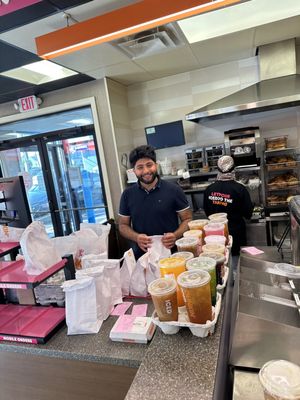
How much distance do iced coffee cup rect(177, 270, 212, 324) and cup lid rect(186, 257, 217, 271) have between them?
0.22 ft

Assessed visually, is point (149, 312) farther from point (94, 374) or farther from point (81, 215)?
point (81, 215)

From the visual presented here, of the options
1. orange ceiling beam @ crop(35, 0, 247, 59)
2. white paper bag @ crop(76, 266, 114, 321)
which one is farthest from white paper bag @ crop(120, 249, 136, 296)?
orange ceiling beam @ crop(35, 0, 247, 59)

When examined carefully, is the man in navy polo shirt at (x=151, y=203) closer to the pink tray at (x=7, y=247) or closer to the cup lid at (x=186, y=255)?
the pink tray at (x=7, y=247)

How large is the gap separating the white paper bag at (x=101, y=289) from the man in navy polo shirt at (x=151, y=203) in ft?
2.99

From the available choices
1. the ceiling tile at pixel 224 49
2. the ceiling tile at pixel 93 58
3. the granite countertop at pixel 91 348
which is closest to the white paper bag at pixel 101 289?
the granite countertop at pixel 91 348

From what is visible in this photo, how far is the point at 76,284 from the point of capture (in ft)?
4.03

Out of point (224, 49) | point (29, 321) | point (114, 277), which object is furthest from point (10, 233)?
point (224, 49)

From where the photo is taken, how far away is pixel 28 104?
4031 mm

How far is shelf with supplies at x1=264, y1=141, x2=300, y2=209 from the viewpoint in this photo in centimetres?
324

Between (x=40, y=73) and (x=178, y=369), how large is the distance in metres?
3.80

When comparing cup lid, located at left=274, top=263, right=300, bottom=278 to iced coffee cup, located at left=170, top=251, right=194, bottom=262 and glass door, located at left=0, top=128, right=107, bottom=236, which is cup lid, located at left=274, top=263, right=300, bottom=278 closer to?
iced coffee cup, located at left=170, top=251, right=194, bottom=262

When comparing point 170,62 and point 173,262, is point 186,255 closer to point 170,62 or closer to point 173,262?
point 173,262

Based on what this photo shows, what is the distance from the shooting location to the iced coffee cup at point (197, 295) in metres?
0.90

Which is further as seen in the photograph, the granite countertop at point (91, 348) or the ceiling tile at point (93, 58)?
the ceiling tile at point (93, 58)
